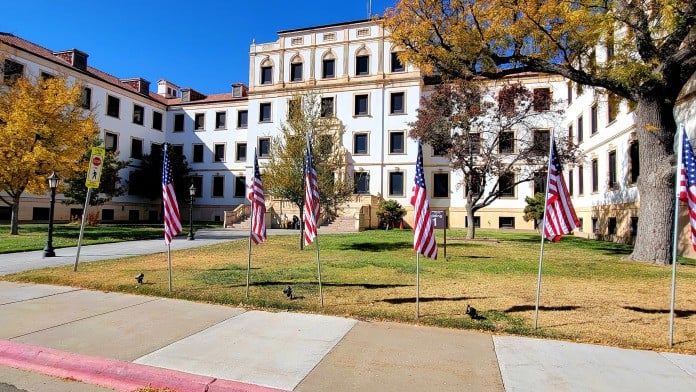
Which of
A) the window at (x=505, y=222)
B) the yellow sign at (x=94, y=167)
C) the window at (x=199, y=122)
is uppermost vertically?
the window at (x=199, y=122)

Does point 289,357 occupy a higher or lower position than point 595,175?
lower

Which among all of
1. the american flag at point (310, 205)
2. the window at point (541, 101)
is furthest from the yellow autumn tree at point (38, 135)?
the window at point (541, 101)

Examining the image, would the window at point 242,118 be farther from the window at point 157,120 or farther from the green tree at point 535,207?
the green tree at point 535,207

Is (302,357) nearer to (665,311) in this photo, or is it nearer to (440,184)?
(665,311)

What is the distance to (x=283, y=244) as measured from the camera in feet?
63.3

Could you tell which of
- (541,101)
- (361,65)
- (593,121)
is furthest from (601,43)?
(361,65)

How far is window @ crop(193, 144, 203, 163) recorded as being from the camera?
46.4m

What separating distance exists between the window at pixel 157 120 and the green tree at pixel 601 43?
36234 mm

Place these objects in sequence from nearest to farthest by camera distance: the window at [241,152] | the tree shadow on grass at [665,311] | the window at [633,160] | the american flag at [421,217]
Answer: the american flag at [421,217]
the tree shadow on grass at [665,311]
the window at [633,160]
the window at [241,152]

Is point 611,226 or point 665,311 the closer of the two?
point 665,311

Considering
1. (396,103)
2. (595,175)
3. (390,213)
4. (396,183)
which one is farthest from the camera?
(396,183)

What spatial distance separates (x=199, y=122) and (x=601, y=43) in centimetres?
3980

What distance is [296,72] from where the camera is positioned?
4056 centimetres

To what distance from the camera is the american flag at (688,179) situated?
19.6 feet
